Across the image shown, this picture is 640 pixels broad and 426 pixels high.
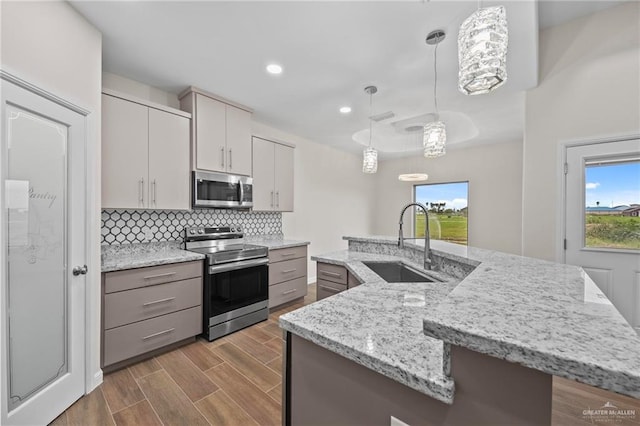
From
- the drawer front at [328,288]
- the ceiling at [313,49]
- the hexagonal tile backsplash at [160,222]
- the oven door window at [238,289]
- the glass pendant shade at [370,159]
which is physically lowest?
the oven door window at [238,289]

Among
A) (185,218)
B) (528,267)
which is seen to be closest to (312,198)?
(185,218)

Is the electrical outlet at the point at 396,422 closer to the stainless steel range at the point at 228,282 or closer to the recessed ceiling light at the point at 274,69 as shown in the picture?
the stainless steel range at the point at 228,282

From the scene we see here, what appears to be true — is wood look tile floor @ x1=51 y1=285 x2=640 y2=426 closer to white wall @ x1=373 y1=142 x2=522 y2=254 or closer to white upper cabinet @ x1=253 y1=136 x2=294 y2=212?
white upper cabinet @ x1=253 y1=136 x2=294 y2=212

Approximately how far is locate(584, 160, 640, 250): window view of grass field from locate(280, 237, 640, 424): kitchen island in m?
1.74

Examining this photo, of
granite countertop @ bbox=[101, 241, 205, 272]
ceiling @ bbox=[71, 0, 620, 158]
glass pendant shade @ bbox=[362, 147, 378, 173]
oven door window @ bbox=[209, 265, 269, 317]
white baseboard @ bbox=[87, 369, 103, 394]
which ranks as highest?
ceiling @ bbox=[71, 0, 620, 158]

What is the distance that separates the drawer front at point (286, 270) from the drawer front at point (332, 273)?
109 centimetres

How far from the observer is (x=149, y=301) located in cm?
218

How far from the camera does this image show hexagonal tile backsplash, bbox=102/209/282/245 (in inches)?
97.0

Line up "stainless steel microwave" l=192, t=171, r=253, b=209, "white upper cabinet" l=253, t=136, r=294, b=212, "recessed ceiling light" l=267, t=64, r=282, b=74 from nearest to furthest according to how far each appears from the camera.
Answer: "recessed ceiling light" l=267, t=64, r=282, b=74 < "stainless steel microwave" l=192, t=171, r=253, b=209 < "white upper cabinet" l=253, t=136, r=294, b=212

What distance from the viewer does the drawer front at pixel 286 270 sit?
3.25 metres

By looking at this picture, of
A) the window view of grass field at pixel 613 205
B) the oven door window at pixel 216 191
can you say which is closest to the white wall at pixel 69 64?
the oven door window at pixel 216 191

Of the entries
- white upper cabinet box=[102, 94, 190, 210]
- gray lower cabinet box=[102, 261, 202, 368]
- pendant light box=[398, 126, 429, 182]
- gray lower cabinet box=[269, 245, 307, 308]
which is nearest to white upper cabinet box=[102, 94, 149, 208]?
white upper cabinet box=[102, 94, 190, 210]

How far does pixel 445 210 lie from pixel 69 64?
6.00 metres

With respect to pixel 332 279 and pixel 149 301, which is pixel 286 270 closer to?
pixel 332 279
